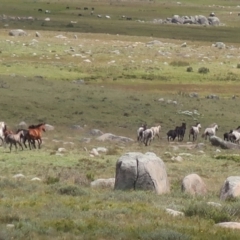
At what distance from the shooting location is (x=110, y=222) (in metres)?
16.2

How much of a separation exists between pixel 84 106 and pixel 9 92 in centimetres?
477

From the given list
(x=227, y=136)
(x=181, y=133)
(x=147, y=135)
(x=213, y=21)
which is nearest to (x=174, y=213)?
(x=147, y=135)

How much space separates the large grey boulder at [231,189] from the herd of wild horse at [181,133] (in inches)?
576

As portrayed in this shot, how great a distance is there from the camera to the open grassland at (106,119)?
16.5 metres

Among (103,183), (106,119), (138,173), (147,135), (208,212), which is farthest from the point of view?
(106,119)

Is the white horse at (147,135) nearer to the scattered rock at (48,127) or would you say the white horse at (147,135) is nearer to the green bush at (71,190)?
the scattered rock at (48,127)

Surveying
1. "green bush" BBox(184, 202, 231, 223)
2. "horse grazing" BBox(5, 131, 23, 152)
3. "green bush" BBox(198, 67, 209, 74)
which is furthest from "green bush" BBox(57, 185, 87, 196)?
"green bush" BBox(198, 67, 209, 74)

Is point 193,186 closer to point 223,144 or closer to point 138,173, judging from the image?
point 138,173

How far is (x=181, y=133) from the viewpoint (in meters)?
37.8

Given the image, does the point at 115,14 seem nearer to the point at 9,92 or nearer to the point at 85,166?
the point at 9,92

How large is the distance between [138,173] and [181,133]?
16.5 metres

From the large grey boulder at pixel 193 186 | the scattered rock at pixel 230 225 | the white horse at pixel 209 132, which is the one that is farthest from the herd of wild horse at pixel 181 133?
the scattered rock at pixel 230 225

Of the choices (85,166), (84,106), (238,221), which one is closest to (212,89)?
(84,106)

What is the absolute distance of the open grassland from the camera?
16.5 metres
